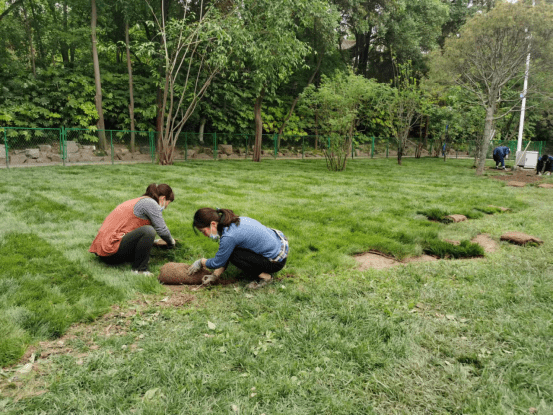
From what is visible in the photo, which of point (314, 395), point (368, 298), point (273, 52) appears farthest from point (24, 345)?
point (273, 52)

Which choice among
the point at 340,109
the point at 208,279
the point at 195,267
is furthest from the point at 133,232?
the point at 340,109

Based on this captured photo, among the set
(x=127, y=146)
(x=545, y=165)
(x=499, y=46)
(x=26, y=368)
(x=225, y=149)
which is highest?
(x=499, y=46)

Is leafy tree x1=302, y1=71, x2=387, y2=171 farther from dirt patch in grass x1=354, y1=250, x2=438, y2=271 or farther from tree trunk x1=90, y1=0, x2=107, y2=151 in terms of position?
dirt patch in grass x1=354, y1=250, x2=438, y2=271

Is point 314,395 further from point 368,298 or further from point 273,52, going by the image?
point 273,52

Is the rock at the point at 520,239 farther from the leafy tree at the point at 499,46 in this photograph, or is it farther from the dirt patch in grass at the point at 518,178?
the leafy tree at the point at 499,46

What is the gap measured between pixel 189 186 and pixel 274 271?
250 inches

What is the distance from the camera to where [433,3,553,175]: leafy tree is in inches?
502

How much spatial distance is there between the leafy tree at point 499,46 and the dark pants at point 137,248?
14364 mm

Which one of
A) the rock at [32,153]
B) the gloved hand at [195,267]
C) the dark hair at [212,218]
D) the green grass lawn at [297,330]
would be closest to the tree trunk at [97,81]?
the rock at [32,153]

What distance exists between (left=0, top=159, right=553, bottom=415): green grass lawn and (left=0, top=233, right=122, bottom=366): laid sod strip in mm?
15

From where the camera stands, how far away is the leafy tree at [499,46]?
12.8 m

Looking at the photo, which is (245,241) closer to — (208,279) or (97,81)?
(208,279)

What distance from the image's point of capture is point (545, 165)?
15.5 meters

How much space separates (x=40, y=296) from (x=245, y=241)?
1970mm
